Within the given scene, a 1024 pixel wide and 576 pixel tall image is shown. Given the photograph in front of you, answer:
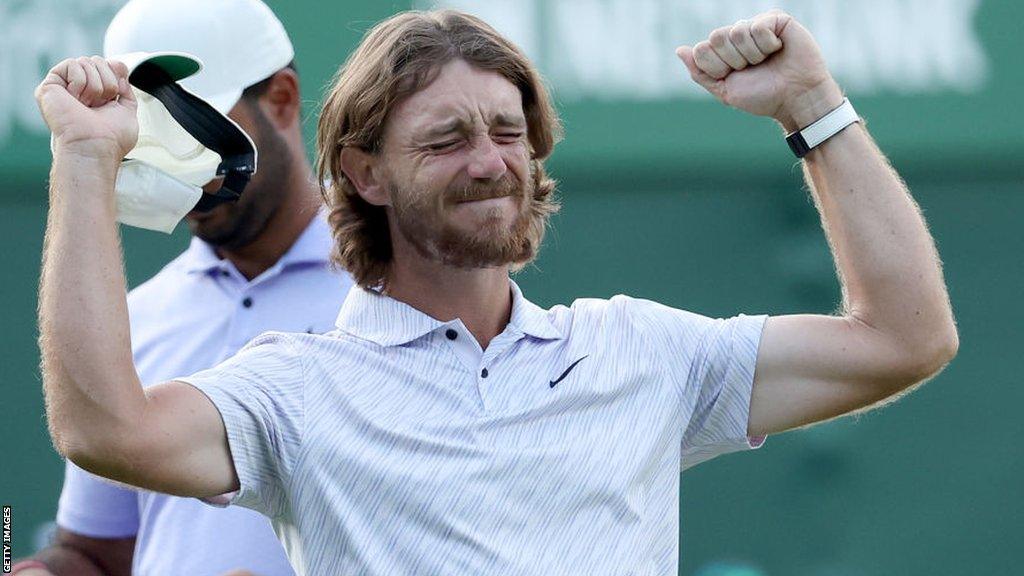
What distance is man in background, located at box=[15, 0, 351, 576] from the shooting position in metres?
3.11

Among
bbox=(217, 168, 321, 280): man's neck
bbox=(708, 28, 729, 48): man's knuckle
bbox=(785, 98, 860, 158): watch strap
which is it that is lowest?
bbox=(217, 168, 321, 280): man's neck

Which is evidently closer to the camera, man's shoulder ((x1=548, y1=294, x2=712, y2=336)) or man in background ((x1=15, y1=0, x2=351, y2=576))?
man's shoulder ((x1=548, y1=294, x2=712, y2=336))

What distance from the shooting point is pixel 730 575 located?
5.21 metres

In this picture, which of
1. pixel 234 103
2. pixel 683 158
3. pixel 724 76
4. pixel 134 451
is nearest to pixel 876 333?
pixel 724 76

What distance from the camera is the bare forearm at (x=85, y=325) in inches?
88.7

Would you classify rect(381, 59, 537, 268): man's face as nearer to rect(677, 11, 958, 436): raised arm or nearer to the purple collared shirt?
rect(677, 11, 958, 436): raised arm

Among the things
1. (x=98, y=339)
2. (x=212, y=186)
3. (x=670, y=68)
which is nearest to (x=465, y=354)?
(x=98, y=339)

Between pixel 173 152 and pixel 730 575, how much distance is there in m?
2.82

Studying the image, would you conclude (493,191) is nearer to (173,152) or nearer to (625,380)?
(625,380)

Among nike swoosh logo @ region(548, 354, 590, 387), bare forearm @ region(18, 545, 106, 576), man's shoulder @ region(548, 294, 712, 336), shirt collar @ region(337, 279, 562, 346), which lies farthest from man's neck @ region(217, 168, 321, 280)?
nike swoosh logo @ region(548, 354, 590, 387)

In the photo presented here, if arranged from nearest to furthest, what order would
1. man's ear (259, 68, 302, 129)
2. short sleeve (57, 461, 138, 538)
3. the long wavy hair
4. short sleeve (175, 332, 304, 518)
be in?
1. short sleeve (175, 332, 304, 518)
2. the long wavy hair
3. short sleeve (57, 461, 138, 538)
4. man's ear (259, 68, 302, 129)

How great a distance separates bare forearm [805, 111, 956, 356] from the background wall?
2.47 meters

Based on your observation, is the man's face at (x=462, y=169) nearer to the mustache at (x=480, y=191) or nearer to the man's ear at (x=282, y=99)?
the mustache at (x=480, y=191)

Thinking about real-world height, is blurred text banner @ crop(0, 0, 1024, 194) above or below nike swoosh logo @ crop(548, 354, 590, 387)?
below
